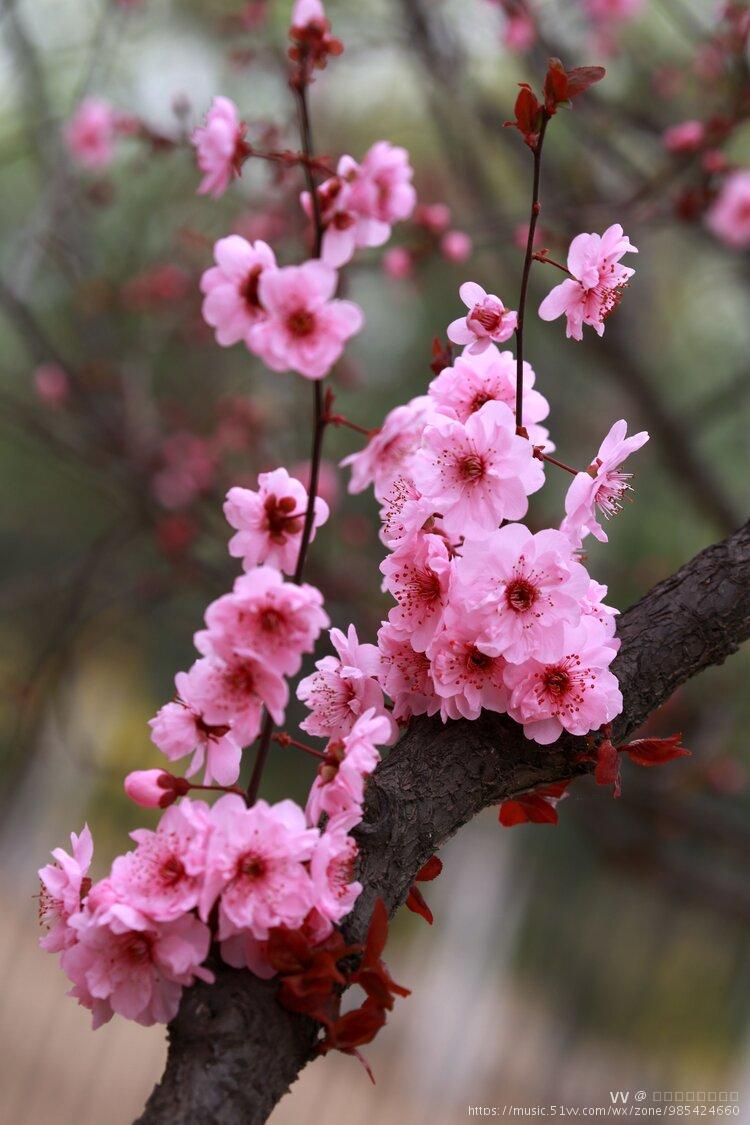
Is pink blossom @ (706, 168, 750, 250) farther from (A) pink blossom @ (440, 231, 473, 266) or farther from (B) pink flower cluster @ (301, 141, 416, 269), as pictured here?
(B) pink flower cluster @ (301, 141, 416, 269)

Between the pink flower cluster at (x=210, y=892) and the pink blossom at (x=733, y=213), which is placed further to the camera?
the pink blossom at (x=733, y=213)

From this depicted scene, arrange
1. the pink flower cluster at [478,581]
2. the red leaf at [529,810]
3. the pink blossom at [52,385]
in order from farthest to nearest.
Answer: the pink blossom at [52,385], the red leaf at [529,810], the pink flower cluster at [478,581]

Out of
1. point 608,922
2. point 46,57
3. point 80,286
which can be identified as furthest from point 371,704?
point 608,922

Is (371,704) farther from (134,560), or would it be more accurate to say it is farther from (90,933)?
(134,560)

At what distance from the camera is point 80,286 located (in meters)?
2.39

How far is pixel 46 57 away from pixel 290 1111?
3.35 metres

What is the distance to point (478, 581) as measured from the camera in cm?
63

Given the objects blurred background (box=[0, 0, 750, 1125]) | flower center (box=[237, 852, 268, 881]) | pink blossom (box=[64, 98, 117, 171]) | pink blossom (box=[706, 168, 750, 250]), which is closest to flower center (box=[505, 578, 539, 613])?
A: flower center (box=[237, 852, 268, 881])

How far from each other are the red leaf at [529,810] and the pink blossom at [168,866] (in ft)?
0.85

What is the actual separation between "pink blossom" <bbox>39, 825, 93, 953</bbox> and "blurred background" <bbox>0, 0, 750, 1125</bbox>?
85 centimetres

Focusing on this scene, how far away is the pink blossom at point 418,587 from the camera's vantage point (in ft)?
2.12

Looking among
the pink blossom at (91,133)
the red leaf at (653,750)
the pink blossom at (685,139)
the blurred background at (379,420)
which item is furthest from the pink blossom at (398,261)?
the red leaf at (653,750)

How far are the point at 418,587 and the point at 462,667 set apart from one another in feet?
0.19

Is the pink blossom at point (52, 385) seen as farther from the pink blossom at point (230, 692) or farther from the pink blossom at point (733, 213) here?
the pink blossom at point (230, 692)
